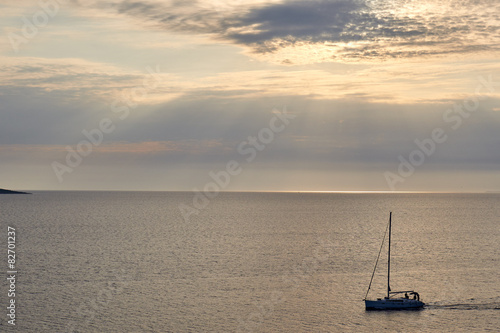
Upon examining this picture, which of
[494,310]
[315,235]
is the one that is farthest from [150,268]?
[315,235]

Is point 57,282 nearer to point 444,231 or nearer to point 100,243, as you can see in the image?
point 100,243

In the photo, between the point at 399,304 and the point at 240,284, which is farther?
the point at 240,284

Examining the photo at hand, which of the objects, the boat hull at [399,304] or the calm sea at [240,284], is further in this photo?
the boat hull at [399,304]

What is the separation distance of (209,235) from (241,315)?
320 ft

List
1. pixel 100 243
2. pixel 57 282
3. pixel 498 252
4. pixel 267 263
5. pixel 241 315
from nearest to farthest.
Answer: pixel 241 315 → pixel 57 282 → pixel 267 263 → pixel 498 252 → pixel 100 243

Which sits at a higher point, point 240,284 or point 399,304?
point 240,284

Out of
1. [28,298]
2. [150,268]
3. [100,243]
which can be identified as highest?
[100,243]

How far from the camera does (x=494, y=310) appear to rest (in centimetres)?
7181

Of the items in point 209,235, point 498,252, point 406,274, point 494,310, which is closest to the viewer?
point 494,310

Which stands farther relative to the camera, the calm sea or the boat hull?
the boat hull

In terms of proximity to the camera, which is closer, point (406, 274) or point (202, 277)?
point (202, 277)

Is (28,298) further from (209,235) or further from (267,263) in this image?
(209,235)

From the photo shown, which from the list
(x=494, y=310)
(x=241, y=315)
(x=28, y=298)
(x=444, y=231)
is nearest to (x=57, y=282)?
(x=28, y=298)

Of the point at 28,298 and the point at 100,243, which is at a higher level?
the point at 100,243
